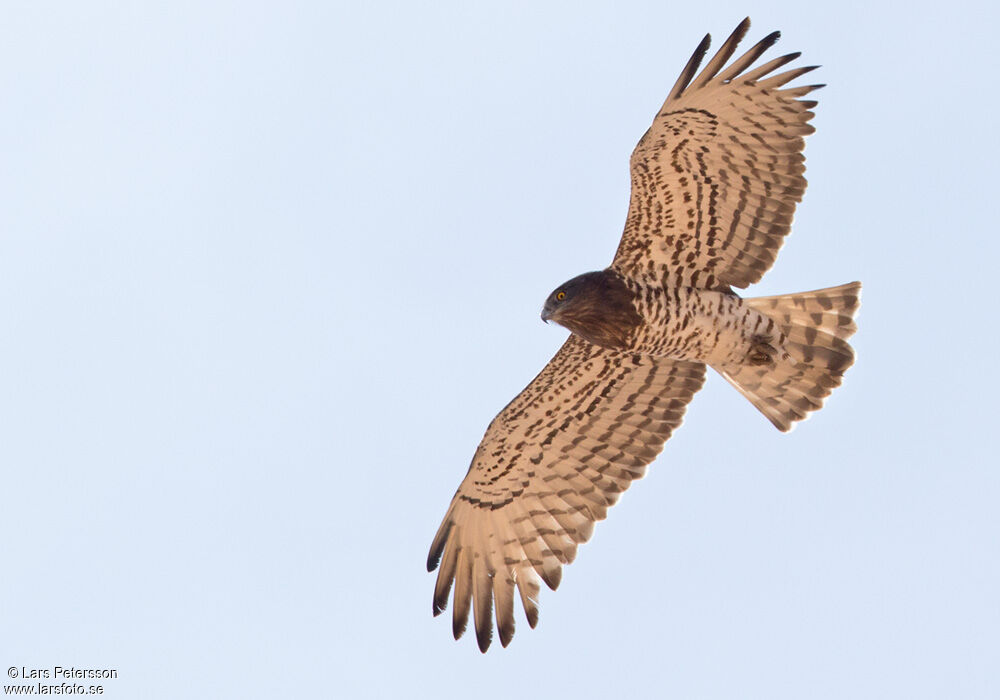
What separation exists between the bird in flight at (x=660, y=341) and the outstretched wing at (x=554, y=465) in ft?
0.04

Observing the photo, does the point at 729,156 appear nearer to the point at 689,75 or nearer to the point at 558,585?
the point at 689,75

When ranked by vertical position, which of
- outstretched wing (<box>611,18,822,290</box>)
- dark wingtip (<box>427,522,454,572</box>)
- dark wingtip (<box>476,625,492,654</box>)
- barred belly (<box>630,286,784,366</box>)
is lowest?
dark wingtip (<box>476,625,492,654</box>)

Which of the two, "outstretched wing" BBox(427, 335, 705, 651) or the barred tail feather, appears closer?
the barred tail feather

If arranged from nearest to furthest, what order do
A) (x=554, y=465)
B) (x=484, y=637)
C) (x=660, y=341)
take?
(x=660, y=341) < (x=484, y=637) < (x=554, y=465)

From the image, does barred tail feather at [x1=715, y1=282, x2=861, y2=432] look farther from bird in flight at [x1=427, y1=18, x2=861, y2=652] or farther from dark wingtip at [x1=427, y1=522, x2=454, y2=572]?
dark wingtip at [x1=427, y1=522, x2=454, y2=572]

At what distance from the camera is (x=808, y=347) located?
A: 13.3 m

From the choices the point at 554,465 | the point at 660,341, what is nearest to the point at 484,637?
the point at 554,465

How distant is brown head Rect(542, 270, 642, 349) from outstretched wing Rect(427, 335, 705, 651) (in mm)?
782

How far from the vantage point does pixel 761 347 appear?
1325 centimetres

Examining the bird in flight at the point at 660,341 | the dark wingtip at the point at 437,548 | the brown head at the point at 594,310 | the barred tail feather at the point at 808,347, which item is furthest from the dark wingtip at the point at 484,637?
the barred tail feather at the point at 808,347

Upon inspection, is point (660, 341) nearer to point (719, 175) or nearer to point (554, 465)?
point (719, 175)

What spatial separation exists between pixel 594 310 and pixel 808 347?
1.94 metres

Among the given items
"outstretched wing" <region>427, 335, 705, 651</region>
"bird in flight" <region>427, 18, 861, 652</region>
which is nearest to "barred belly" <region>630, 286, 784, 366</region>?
"bird in flight" <region>427, 18, 861, 652</region>

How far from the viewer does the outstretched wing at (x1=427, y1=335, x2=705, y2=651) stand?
13.6 meters
